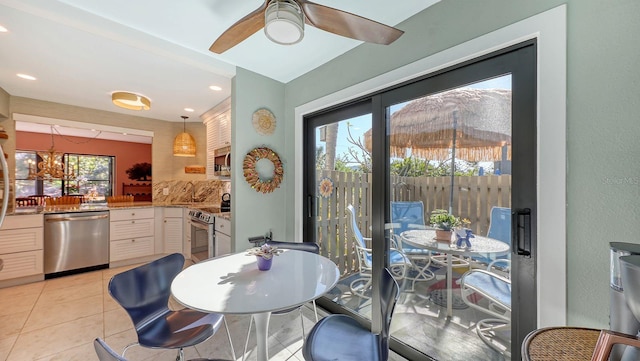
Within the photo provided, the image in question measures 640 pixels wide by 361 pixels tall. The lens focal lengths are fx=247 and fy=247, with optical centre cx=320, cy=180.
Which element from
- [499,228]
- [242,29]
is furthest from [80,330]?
[499,228]

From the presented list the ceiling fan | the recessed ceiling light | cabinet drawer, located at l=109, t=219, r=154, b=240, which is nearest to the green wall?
the ceiling fan

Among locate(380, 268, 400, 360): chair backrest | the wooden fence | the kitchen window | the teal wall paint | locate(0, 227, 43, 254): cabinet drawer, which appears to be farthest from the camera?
the kitchen window

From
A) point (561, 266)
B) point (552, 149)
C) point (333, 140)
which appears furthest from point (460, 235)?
point (333, 140)

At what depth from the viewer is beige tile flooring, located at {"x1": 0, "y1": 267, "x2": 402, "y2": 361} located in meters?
1.85

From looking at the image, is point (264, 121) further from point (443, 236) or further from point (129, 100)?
point (443, 236)

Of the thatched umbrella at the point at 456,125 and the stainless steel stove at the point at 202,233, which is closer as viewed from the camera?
the thatched umbrella at the point at 456,125

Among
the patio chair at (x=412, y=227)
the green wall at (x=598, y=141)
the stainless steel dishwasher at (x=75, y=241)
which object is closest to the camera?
the green wall at (x=598, y=141)

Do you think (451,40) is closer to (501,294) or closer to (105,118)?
(501,294)

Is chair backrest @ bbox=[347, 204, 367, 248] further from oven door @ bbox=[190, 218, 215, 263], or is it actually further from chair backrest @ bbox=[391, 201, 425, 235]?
oven door @ bbox=[190, 218, 215, 263]

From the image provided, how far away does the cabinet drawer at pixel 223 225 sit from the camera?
8.97 feet

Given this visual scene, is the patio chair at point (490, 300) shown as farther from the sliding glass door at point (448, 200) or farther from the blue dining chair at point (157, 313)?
the blue dining chair at point (157, 313)

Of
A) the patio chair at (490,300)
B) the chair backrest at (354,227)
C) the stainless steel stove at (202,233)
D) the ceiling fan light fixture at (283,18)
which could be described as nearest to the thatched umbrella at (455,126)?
the patio chair at (490,300)

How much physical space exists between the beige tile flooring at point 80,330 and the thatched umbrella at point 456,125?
1.56 meters

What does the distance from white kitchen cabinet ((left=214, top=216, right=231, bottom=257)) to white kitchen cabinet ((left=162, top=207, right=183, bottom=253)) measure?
1.41 metres
